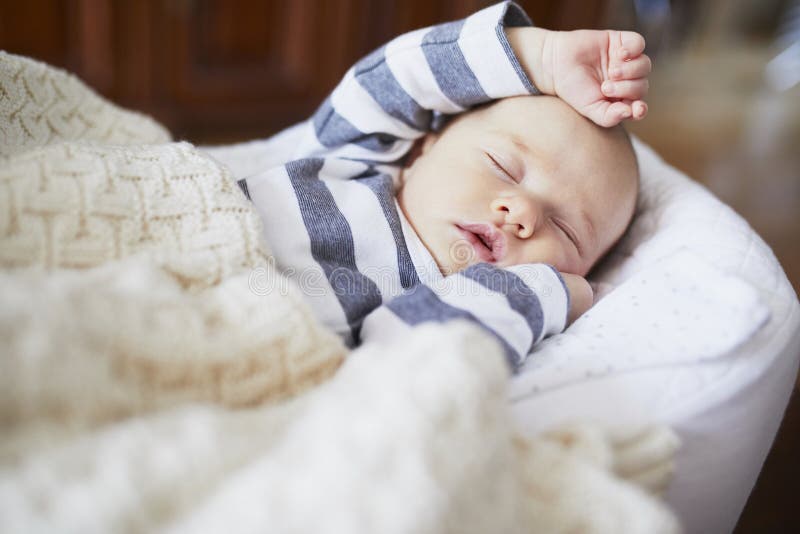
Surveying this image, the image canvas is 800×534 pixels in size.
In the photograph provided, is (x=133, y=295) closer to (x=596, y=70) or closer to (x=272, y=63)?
(x=596, y=70)

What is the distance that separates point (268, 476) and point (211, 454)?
4 cm

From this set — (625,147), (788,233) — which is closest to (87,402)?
(625,147)

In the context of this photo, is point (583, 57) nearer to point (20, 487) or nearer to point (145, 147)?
point (145, 147)

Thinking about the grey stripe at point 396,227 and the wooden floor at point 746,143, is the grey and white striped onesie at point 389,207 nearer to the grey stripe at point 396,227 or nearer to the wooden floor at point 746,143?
the grey stripe at point 396,227

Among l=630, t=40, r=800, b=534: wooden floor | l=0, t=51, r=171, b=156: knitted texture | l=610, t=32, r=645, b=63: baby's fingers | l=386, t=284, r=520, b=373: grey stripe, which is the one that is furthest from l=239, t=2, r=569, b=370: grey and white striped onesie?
l=630, t=40, r=800, b=534: wooden floor

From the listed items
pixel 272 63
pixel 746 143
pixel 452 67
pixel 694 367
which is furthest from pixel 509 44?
pixel 746 143

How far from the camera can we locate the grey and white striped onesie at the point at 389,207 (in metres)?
0.70

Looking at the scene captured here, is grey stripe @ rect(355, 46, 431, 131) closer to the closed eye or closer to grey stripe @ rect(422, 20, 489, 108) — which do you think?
grey stripe @ rect(422, 20, 489, 108)

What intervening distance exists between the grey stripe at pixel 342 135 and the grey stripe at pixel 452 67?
0.39ft

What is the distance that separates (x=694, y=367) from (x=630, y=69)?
361mm

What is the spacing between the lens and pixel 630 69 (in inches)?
32.2

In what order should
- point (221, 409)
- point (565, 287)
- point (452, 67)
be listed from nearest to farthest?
point (221, 409)
point (565, 287)
point (452, 67)

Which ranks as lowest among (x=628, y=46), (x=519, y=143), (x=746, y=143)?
(x=746, y=143)

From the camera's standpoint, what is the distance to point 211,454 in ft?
1.48
